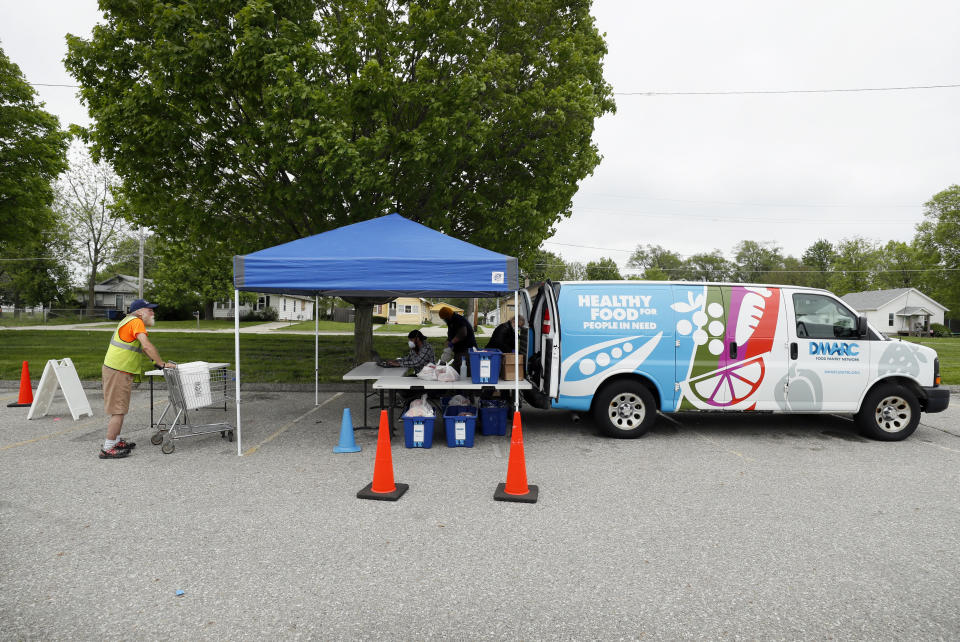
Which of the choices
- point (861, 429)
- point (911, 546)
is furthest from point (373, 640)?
point (861, 429)

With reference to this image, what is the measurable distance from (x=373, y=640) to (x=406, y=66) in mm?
10945

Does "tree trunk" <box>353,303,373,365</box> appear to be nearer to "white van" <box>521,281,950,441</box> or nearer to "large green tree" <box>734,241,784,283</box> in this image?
"white van" <box>521,281,950,441</box>

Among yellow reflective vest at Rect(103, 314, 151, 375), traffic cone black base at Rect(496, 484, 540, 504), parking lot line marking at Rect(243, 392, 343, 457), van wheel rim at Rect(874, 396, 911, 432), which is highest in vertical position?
yellow reflective vest at Rect(103, 314, 151, 375)

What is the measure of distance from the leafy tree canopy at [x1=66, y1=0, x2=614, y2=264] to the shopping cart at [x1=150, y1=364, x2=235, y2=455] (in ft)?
14.7

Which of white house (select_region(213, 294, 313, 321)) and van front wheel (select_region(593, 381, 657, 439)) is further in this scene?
white house (select_region(213, 294, 313, 321))

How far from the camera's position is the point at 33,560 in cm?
358

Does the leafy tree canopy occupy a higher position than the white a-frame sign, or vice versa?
the leafy tree canopy

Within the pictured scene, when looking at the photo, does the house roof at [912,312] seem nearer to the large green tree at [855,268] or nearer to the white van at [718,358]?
the large green tree at [855,268]

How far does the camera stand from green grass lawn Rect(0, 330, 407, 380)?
12.5 meters

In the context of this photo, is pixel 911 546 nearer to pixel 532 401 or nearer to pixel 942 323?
pixel 532 401

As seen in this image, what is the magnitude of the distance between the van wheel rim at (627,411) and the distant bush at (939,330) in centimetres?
6349

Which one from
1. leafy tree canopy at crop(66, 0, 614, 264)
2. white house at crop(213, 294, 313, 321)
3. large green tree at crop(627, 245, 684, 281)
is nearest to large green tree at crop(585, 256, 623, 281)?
large green tree at crop(627, 245, 684, 281)

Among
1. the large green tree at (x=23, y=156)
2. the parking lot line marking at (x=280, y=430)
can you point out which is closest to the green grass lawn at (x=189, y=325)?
the large green tree at (x=23, y=156)

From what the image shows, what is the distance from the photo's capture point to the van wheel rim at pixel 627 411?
23.6 ft
